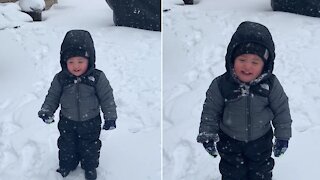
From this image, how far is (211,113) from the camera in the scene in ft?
2.98

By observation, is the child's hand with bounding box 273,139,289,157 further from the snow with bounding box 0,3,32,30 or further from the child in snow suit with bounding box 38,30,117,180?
the snow with bounding box 0,3,32,30

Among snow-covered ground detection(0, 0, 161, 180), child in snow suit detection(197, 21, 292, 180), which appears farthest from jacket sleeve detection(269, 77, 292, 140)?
snow-covered ground detection(0, 0, 161, 180)

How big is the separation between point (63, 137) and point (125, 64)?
20.4 inches

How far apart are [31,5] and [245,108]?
1146mm

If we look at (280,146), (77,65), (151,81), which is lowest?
(151,81)

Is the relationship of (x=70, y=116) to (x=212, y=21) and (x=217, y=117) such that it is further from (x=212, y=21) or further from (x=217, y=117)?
(x=212, y=21)

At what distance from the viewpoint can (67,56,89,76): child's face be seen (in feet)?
3.16

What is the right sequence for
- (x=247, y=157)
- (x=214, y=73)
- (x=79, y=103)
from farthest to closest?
(x=214, y=73) → (x=79, y=103) → (x=247, y=157)

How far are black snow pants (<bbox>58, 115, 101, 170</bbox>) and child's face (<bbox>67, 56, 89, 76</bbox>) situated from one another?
0.13m


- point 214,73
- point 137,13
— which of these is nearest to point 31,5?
point 137,13

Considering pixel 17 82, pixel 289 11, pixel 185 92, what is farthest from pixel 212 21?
pixel 17 82

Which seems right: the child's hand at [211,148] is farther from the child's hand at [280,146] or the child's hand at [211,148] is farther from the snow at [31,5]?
the snow at [31,5]

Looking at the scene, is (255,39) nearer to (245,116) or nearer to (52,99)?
(245,116)

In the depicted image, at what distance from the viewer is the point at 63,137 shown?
3.53 ft
